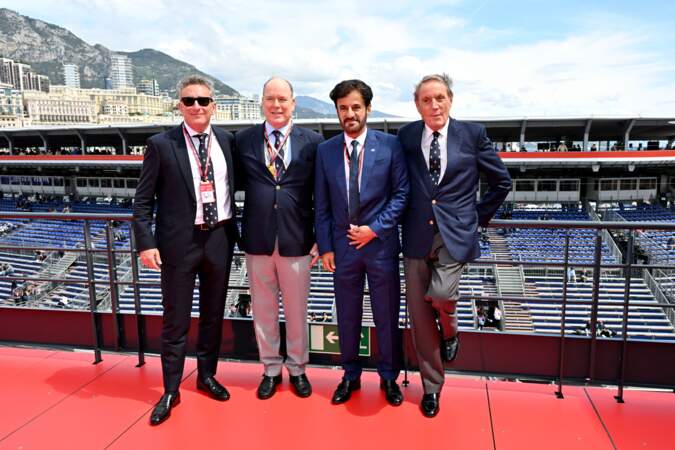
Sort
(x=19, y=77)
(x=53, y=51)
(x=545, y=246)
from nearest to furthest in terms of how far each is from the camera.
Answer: (x=545, y=246) → (x=19, y=77) → (x=53, y=51)

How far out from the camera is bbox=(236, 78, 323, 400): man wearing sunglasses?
88.4 inches

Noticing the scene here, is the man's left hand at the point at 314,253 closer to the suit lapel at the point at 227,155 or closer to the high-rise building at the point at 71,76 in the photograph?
the suit lapel at the point at 227,155

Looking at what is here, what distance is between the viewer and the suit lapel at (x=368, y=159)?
214 cm

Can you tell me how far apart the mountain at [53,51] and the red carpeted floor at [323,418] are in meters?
147

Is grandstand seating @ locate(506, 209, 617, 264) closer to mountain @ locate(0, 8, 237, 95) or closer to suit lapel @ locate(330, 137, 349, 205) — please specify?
suit lapel @ locate(330, 137, 349, 205)

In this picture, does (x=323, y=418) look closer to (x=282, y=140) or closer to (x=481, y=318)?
(x=282, y=140)

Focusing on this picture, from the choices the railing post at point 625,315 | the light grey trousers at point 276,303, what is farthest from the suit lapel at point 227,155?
the railing post at point 625,315

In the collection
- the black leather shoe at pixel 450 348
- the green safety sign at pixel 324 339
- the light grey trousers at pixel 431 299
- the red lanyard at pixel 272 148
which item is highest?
the red lanyard at pixel 272 148

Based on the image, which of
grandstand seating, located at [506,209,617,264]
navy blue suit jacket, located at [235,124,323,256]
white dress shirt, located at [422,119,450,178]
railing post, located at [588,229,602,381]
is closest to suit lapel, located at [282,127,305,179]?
navy blue suit jacket, located at [235,124,323,256]

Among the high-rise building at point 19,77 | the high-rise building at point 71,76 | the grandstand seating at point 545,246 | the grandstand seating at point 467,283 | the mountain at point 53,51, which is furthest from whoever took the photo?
the mountain at point 53,51

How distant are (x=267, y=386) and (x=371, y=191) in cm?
116

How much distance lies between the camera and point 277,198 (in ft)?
7.35

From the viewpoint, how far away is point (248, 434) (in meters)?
2.07

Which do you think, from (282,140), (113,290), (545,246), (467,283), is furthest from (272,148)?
(545,246)
